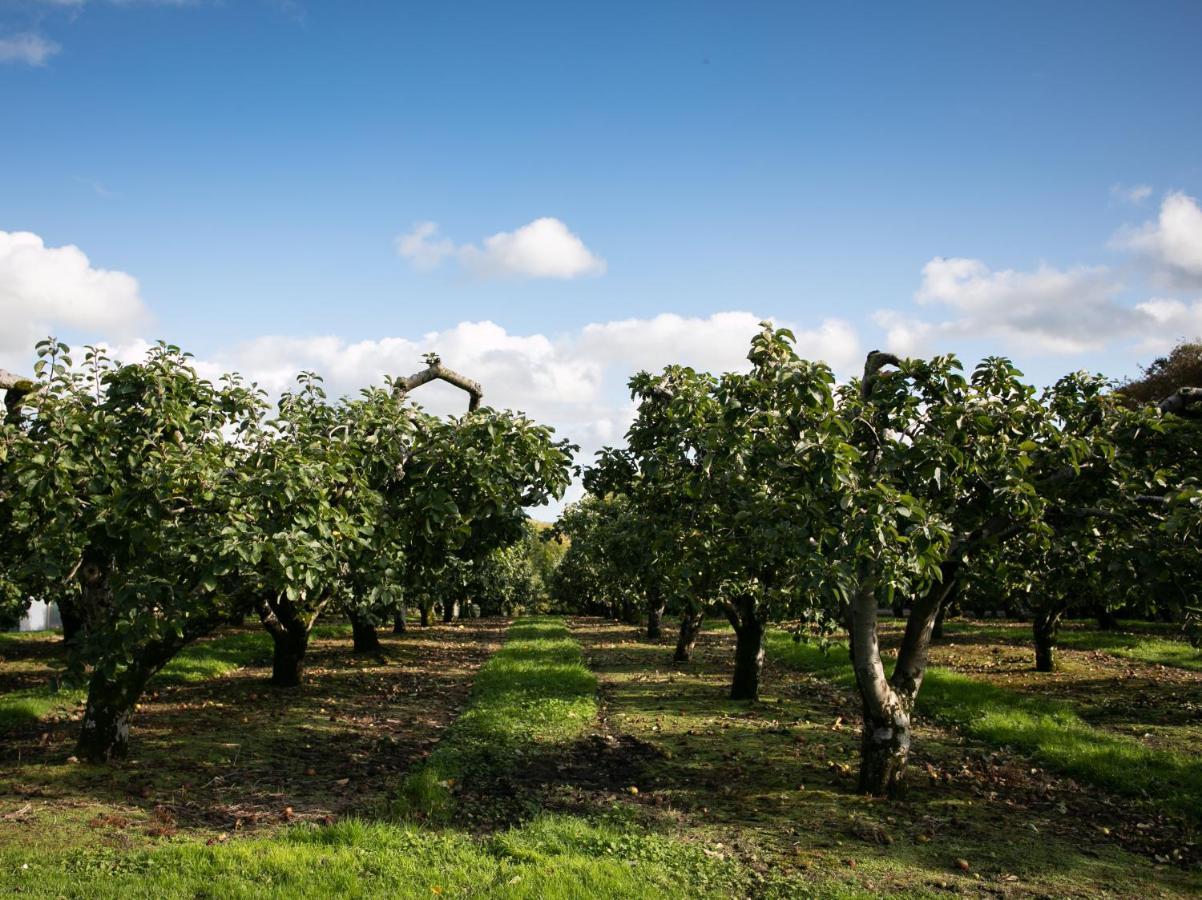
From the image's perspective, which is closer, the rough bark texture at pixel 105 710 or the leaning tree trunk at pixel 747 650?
the rough bark texture at pixel 105 710

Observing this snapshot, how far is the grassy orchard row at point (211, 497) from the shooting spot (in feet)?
29.8

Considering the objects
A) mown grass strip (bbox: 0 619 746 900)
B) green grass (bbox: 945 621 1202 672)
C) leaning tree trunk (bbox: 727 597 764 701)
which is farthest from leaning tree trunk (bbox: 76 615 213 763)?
green grass (bbox: 945 621 1202 672)

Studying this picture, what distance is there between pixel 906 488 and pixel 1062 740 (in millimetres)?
7131

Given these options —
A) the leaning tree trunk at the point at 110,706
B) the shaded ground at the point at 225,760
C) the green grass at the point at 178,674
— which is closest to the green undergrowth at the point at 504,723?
the shaded ground at the point at 225,760

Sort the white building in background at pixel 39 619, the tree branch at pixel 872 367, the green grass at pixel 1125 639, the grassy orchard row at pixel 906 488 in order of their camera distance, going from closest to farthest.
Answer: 1. the grassy orchard row at pixel 906 488
2. the tree branch at pixel 872 367
3. the green grass at pixel 1125 639
4. the white building in background at pixel 39 619

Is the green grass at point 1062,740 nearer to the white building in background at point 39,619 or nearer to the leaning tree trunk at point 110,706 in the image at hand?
the leaning tree trunk at point 110,706

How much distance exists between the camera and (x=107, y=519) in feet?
31.4

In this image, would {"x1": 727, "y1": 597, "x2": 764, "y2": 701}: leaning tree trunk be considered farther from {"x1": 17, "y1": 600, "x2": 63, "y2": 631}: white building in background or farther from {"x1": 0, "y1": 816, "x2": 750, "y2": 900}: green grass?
{"x1": 17, "y1": 600, "x2": 63, "y2": 631}: white building in background

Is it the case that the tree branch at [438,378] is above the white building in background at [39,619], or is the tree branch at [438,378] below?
above

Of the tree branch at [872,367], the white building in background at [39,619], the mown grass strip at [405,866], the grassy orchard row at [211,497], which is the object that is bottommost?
the white building in background at [39,619]

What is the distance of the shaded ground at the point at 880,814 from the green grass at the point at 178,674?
844cm

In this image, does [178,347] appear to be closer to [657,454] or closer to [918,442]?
[657,454]

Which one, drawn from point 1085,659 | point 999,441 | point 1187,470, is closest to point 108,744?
point 999,441

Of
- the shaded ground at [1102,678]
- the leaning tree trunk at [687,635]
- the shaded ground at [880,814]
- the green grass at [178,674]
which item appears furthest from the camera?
the leaning tree trunk at [687,635]
